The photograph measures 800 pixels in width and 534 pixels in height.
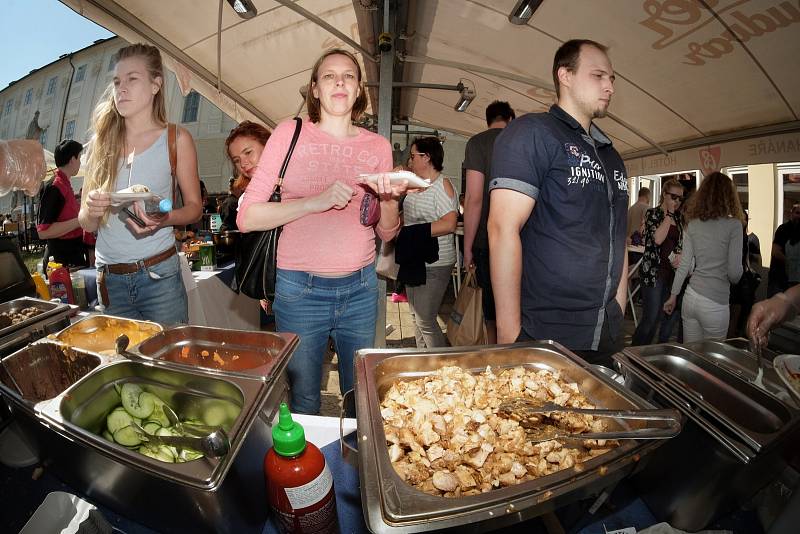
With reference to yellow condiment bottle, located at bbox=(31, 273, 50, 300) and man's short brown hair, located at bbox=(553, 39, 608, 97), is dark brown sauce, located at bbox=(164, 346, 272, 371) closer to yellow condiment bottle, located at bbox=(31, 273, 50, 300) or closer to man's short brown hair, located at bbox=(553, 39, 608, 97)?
man's short brown hair, located at bbox=(553, 39, 608, 97)

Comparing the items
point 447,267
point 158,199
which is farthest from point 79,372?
point 447,267

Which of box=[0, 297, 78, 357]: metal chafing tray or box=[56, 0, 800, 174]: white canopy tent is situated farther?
box=[56, 0, 800, 174]: white canopy tent

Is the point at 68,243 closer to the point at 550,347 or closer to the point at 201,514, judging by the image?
the point at 201,514

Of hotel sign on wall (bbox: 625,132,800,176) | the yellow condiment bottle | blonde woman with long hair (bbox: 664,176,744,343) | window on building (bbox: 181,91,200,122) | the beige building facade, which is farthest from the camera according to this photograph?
window on building (bbox: 181,91,200,122)

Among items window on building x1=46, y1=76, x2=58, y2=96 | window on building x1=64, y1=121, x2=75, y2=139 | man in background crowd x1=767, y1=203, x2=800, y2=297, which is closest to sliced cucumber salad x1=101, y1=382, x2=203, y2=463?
man in background crowd x1=767, y1=203, x2=800, y2=297

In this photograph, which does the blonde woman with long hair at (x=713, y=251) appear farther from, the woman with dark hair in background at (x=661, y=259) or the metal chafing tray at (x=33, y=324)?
the metal chafing tray at (x=33, y=324)

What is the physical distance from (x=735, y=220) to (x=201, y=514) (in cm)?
401

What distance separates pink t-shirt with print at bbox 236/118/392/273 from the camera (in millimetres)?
1503

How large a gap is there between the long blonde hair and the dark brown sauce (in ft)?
3.51

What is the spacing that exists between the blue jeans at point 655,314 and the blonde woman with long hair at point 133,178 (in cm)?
440

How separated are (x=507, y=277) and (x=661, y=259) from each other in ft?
10.9

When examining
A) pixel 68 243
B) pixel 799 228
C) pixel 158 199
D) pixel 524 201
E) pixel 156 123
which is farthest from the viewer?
pixel 799 228

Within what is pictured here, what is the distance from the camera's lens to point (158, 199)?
5.26 feet

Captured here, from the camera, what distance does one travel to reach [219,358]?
107 cm
